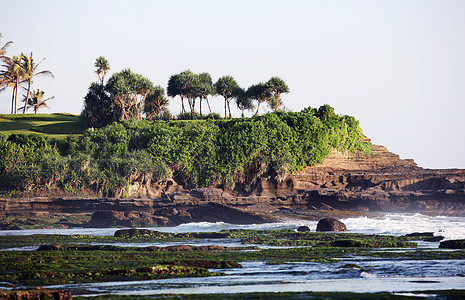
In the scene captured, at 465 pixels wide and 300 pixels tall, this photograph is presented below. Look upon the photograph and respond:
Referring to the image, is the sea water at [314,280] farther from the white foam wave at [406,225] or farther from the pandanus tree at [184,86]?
the pandanus tree at [184,86]

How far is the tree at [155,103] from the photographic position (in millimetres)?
93525

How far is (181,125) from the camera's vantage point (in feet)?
261

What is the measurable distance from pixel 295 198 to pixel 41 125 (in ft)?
129

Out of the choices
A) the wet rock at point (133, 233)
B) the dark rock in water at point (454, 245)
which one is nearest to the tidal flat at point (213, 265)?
the dark rock in water at point (454, 245)

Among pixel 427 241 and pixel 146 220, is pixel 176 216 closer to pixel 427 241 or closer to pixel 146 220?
pixel 146 220

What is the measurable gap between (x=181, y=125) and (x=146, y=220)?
2654cm

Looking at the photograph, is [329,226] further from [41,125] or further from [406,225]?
[41,125]

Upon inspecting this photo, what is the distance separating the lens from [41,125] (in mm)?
86000

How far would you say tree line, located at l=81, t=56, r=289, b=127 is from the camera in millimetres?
83375

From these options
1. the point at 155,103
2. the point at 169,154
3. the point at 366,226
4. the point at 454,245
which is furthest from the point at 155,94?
the point at 454,245

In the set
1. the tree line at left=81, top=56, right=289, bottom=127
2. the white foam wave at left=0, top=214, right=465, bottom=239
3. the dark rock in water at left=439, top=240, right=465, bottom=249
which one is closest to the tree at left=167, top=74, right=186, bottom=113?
the tree line at left=81, top=56, right=289, bottom=127

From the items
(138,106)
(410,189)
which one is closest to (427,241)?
(410,189)

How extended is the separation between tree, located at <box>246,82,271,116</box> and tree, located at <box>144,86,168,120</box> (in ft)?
41.4

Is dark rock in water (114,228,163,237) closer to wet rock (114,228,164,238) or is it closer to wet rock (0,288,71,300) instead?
wet rock (114,228,164,238)
